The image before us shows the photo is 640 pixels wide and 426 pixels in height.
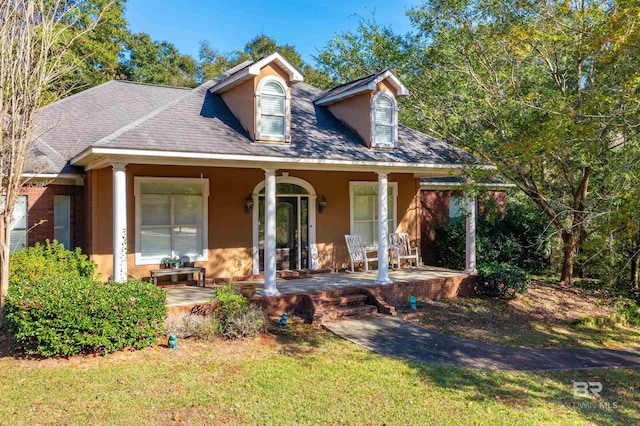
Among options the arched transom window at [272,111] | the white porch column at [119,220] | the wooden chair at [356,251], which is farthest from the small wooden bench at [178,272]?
the wooden chair at [356,251]

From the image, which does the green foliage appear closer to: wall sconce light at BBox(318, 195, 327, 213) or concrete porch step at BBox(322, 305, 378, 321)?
wall sconce light at BBox(318, 195, 327, 213)

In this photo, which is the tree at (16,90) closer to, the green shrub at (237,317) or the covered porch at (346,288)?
the covered porch at (346,288)

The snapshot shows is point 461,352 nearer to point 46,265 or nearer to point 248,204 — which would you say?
point 248,204

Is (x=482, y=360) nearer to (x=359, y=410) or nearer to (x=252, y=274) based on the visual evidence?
(x=359, y=410)

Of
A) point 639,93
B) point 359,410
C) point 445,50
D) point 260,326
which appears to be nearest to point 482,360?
point 359,410

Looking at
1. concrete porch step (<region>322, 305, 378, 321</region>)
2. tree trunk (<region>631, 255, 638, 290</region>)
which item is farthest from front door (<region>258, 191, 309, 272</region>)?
tree trunk (<region>631, 255, 638, 290</region>)

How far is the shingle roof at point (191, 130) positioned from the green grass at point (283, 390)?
12.6 feet

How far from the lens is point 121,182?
8.53m

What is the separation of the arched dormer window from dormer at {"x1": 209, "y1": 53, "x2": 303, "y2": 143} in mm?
2410

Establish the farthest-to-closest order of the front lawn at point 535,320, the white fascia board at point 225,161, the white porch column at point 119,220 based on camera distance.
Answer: the front lawn at point 535,320 < the white porch column at point 119,220 < the white fascia board at point 225,161

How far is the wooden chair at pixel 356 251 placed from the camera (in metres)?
13.1

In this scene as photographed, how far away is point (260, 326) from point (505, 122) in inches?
323

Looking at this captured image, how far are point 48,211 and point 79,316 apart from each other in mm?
5559

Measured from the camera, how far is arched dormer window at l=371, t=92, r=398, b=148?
12.0 metres
